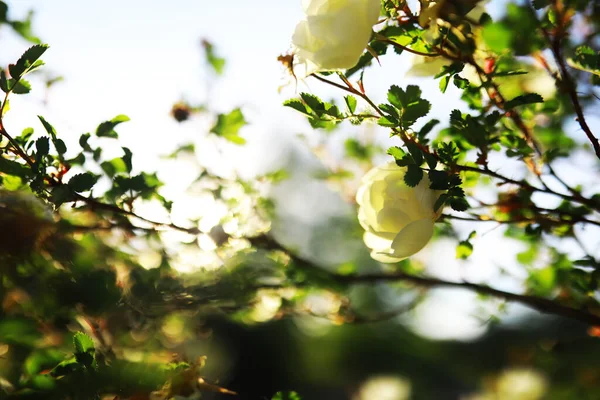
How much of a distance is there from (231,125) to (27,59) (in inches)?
14.0

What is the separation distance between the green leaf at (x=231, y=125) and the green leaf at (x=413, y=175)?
423 mm

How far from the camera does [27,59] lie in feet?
1.51

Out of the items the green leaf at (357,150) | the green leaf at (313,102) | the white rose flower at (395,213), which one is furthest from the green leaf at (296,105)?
the green leaf at (357,150)

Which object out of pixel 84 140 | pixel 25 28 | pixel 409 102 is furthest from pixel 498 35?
pixel 25 28

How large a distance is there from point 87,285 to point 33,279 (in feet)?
0.34

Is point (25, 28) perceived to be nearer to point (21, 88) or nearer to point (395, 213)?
point (21, 88)

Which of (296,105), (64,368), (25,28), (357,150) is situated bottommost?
(64,368)

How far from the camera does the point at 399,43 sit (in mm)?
437

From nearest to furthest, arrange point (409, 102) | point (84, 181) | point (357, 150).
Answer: point (409, 102), point (84, 181), point (357, 150)

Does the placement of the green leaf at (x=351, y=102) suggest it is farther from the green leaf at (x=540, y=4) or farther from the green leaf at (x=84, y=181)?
the green leaf at (x=84, y=181)

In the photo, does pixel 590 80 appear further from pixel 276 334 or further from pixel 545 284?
pixel 276 334

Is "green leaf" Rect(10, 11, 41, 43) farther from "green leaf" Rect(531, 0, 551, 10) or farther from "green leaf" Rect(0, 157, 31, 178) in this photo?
"green leaf" Rect(531, 0, 551, 10)

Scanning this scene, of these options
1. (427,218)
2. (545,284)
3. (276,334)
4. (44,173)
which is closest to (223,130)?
(44,173)

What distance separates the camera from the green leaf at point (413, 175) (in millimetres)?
411
